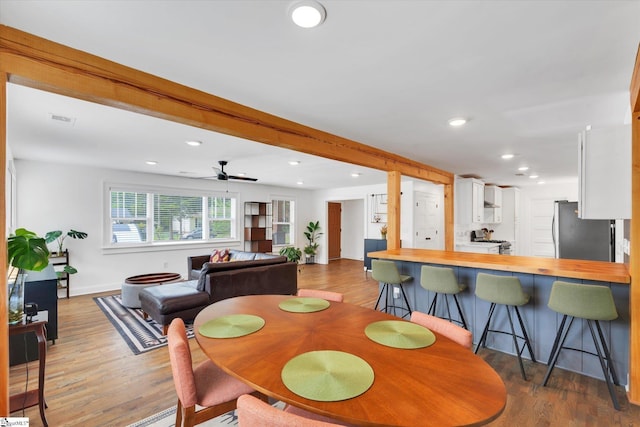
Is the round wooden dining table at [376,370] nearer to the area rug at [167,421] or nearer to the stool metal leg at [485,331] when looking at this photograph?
the area rug at [167,421]

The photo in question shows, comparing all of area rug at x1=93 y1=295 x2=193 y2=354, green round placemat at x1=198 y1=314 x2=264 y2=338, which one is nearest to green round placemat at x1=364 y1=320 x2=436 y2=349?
green round placemat at x1=198 y1=314 x2=264 y2=338

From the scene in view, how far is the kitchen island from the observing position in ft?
8.02

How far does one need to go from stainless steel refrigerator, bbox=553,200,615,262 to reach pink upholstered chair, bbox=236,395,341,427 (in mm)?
5474

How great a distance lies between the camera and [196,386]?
4.95 feet

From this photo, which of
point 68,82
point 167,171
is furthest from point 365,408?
point 167,171

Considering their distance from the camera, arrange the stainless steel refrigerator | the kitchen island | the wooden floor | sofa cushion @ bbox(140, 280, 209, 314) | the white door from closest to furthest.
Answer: the wooden floor
the kitchen island
sofa cushion @ bbox(140, 280, 209, 314)
the stainless steel refrigerator
the white door

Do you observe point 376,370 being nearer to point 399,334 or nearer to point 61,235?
point 399,334

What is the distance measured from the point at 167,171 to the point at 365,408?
238 inches

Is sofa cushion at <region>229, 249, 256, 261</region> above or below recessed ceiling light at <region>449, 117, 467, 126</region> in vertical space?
below

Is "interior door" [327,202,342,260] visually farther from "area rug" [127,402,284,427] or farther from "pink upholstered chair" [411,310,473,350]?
"pink upholstered chair" [411,310,473,350]

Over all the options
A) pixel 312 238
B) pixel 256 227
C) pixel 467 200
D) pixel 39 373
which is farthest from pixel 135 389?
pixel 312 238

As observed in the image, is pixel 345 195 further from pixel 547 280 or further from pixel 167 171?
pixel 547 280

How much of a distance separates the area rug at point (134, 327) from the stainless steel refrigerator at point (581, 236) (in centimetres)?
570

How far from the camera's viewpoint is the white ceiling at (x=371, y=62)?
1.40 metres
